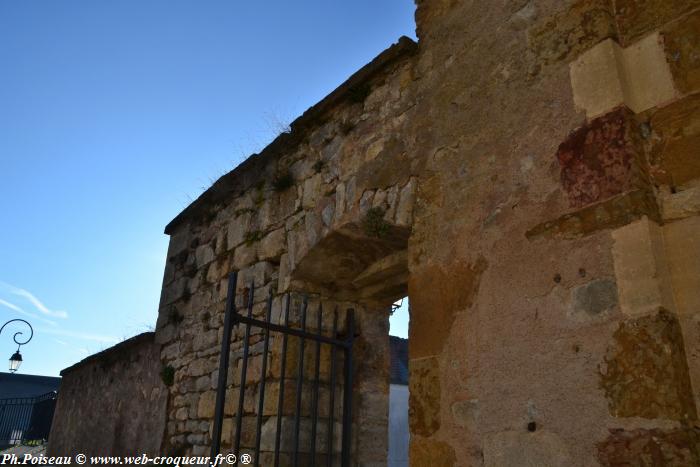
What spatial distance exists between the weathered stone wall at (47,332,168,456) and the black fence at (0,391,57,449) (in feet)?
26.2

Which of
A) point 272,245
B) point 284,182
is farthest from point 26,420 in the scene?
point 284,182

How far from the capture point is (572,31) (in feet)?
7.57

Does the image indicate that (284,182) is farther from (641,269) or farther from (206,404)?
(641,269)

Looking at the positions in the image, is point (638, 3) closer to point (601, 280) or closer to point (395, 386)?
point (601, 280)

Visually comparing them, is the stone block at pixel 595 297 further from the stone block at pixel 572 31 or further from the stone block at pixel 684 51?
the stone block at pixel 572 31

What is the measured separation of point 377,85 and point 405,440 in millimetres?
10555

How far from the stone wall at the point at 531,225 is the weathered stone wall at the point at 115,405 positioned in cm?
187

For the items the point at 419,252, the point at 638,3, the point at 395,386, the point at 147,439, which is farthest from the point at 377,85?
the point at 395,386

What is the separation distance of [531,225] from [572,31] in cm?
85

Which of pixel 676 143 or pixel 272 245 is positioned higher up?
pixel 272 245

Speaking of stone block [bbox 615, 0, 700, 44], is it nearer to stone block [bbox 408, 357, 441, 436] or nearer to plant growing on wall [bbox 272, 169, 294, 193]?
stone block [bbox 408, 357, 441, 436]

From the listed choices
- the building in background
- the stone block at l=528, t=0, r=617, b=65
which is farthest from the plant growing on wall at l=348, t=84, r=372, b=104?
the building in background

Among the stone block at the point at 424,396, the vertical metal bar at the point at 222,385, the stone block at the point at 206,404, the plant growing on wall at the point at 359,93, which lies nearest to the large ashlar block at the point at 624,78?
the stone block at the point at 424,396

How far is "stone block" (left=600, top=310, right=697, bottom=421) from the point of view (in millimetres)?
1634
